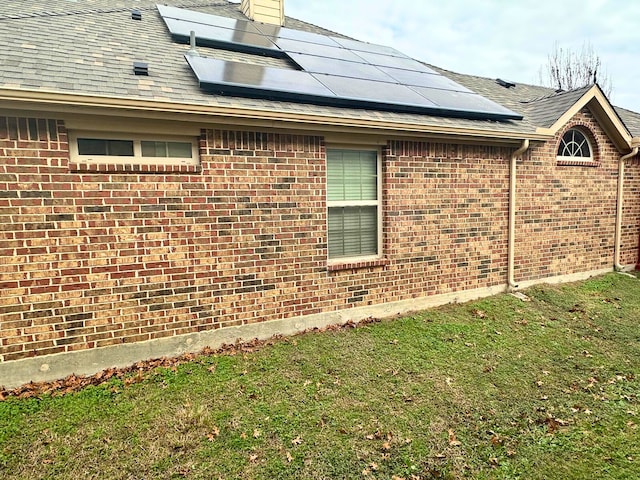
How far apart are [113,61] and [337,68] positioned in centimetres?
353

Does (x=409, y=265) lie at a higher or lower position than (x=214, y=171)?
lower

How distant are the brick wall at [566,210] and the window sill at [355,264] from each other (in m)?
3.04

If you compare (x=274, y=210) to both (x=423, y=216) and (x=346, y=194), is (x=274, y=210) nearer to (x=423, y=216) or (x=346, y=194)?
(x=346, y=194)

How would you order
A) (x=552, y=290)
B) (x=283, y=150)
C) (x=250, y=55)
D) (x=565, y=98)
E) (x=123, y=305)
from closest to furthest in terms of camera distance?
(x=123, y=305)
(x=283, y=150)
(x=250, y=55)
(x=552, y=290)
(x=565, y=98)

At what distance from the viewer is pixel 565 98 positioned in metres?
7.80

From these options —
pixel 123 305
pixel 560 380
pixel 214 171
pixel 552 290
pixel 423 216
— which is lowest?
pixel 560 380

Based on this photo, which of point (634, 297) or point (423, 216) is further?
point (634, 297)

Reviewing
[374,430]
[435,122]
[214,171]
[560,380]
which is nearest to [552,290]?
[560,380]

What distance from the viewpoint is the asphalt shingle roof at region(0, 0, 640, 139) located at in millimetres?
4113

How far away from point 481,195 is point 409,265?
6.22 feet

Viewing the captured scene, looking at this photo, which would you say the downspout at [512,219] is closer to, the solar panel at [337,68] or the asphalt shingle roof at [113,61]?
the asphalt shingle roof at [113,61]

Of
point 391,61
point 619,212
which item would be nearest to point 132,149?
point 391,61

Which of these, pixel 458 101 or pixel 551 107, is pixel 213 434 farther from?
pixel 551 107

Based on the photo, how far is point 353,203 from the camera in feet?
18.5
